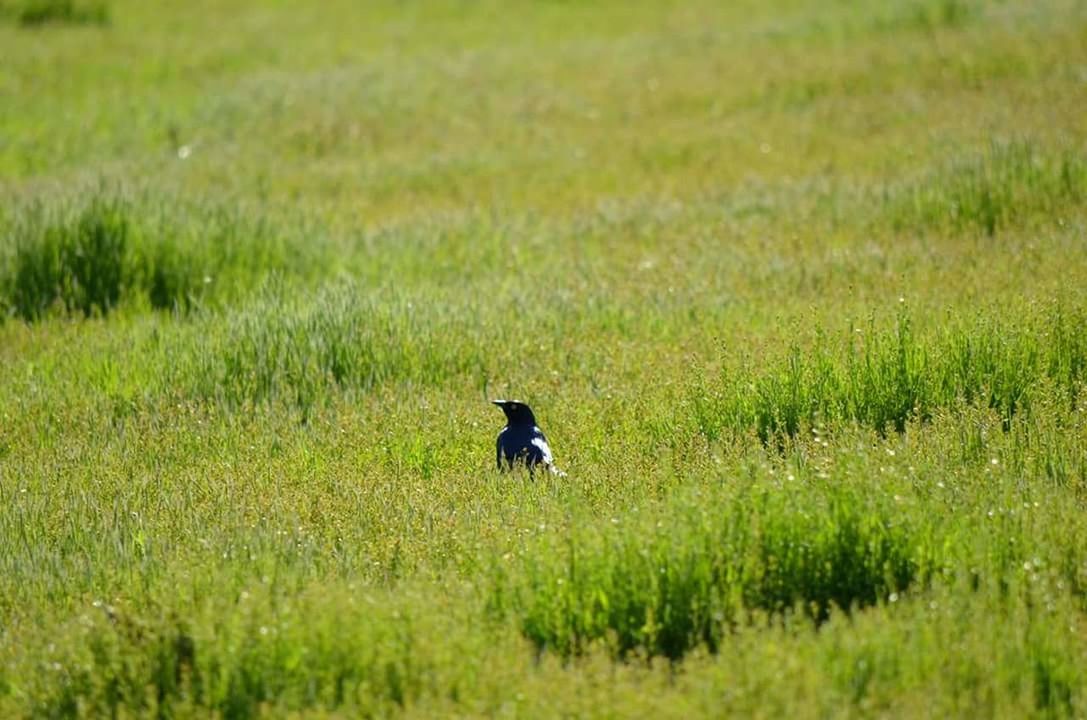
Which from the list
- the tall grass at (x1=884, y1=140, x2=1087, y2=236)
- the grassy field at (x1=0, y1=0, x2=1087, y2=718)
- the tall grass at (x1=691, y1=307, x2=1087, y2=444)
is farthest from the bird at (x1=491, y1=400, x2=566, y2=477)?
the tall grass at (x1=884, y1=140, x2=1087, y2=236)

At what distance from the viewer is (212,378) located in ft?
23.6

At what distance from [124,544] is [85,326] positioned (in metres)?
3.90

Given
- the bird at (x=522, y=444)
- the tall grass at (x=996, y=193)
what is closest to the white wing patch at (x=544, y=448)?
the bird at (x=522, y=444)

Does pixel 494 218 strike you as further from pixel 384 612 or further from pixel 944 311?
pixel 384 612

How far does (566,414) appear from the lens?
21.0 feet

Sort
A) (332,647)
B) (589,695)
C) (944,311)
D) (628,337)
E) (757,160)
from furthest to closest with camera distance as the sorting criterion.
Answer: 1. (757,160)
2. (628,337)
3. (944,311)
4. (332,647)
5. (589,695)

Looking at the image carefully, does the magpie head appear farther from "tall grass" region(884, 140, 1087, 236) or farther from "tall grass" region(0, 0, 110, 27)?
"tall grass" region(0, 0, 110, 27)

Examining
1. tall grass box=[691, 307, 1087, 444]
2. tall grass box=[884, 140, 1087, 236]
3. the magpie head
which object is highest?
tall grass box=[884, 140, 1087, 236]

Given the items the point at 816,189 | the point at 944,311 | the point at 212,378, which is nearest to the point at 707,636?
the point at 944,311

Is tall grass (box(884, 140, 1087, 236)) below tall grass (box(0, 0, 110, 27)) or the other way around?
A: below

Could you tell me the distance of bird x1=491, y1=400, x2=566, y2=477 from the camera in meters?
5.58

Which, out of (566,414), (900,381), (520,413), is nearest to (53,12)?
(566,414)

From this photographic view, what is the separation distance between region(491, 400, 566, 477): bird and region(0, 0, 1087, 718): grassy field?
A: 0.49 feet

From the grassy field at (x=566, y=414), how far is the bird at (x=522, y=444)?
0.15 m
